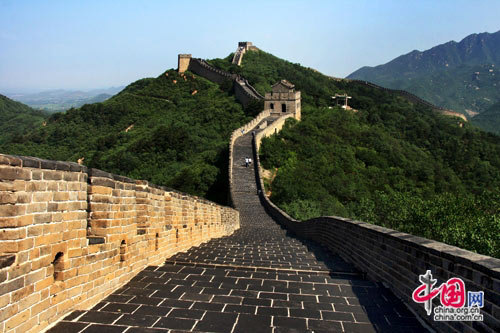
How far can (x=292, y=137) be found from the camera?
3597 centimetres

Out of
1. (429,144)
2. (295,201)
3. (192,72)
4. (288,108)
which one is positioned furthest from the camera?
(192,72)

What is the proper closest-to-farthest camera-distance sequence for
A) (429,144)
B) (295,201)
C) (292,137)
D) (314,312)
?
(314,312) < (295,201) < (292,137) < (429,144)

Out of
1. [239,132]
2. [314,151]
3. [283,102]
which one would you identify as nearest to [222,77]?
[283,102]

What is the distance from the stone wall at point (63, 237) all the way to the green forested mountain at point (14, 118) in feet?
209

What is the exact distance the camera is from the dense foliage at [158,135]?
3184cm

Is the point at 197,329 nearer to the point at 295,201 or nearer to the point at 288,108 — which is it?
the point at 295,201

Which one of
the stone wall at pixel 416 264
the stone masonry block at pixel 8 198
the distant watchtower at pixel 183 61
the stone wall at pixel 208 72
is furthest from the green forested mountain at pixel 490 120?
the stone masonry block at pixel 8 198

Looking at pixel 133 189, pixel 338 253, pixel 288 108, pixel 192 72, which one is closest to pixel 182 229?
pixel 133 189

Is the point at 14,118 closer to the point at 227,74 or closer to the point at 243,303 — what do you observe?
the point at 227,74

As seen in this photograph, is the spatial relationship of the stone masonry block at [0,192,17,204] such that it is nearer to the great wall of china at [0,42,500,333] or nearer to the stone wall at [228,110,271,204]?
the great wall of china at [0,42,500,333]

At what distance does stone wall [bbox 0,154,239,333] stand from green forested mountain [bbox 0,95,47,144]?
63.8 m

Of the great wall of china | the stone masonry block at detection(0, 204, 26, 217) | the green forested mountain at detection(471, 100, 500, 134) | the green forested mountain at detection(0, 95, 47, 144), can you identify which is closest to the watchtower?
the green forested mountain at detection(0, 95, 47, 144)

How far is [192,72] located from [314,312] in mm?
61498

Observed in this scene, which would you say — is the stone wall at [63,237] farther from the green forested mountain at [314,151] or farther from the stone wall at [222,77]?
the stone wall at [222,77]
